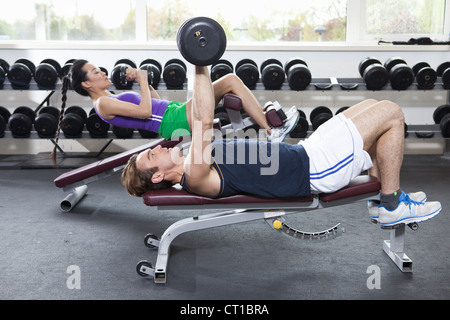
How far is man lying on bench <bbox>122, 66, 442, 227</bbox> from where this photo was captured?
1969 mm

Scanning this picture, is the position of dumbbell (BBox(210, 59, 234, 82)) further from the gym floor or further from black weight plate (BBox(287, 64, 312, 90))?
the gym floor

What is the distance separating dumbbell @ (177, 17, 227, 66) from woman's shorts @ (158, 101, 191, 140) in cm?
140

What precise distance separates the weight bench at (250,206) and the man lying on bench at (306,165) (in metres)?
0.04

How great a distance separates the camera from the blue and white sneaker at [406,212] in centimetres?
204

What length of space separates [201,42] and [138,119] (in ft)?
4.93

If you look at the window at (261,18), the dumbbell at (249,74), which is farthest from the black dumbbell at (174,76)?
the window at (261,18)

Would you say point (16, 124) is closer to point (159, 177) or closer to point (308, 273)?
point (159, 177)

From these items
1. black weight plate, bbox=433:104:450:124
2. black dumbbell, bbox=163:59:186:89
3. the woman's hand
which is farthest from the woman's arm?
black weight plate, bbox=433:104:450:124

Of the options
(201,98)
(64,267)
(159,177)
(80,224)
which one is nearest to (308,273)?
(159,177)

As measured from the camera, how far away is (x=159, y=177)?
202 centimetres

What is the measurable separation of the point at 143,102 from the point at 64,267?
1.15 metres

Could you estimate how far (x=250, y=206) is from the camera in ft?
6.73

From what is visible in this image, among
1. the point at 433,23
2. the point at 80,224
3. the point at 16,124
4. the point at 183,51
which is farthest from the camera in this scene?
the point at 433,23

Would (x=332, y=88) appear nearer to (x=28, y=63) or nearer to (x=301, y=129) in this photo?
(x=301, y=129)
